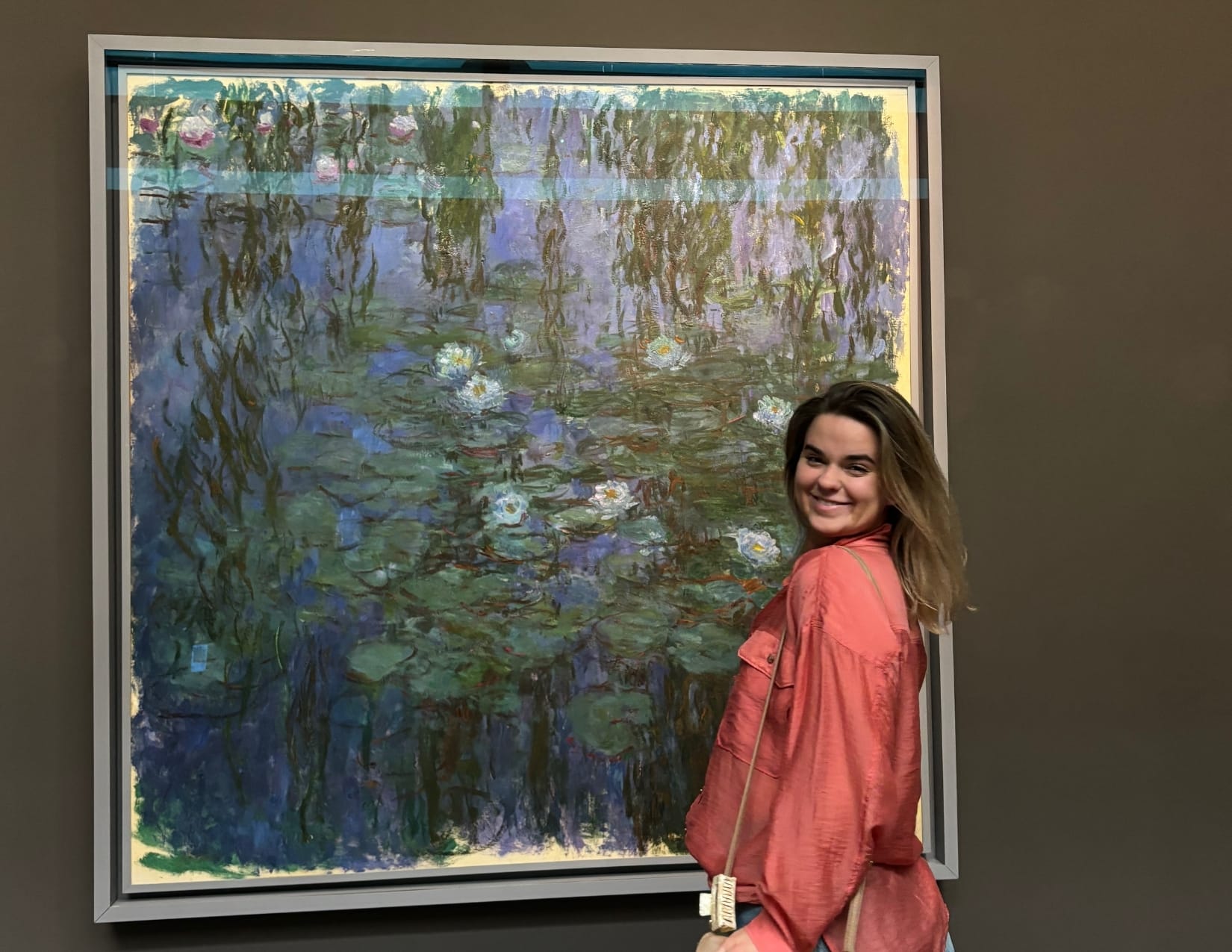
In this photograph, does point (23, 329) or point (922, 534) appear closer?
point (922, 534)

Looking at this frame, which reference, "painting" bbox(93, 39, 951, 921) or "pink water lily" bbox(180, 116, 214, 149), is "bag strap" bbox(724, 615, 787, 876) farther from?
"pink water lily" bbox(180, 116, 214, 149)

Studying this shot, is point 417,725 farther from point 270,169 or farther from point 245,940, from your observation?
point 270,169

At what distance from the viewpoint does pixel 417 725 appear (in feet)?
5.29

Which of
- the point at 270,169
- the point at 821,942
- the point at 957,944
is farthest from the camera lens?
the point at 957,944

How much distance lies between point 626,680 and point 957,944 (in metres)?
0.80

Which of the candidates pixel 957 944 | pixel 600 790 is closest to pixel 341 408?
pixel 600 790

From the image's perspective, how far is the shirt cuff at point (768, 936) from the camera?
0.99 m

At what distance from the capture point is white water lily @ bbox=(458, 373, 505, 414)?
1.62 meters

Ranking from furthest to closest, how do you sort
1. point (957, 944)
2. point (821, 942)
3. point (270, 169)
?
point (957, 944) → point (270, 169) → point (821, 942)

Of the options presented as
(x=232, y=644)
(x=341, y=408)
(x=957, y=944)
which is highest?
(x=341, y=408)

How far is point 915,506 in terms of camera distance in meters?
1.14

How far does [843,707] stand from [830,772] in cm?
7

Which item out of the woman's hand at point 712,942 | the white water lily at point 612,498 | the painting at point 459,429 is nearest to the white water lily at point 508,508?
the painting at point 459,429

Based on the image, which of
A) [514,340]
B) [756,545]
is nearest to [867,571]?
[756,545]
